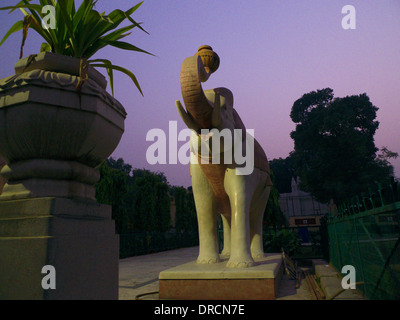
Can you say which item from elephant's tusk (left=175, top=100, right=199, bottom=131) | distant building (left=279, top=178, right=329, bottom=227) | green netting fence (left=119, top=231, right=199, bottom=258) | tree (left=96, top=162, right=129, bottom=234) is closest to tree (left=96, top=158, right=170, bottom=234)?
tree (left=96, top=162, right=129, bottom=234)

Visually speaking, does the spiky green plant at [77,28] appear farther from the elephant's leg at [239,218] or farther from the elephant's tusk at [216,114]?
the elephant's leg at [239,218]

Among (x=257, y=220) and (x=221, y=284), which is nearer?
(x=221, y=284)

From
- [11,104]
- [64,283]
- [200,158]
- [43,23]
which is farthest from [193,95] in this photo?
[64,283]

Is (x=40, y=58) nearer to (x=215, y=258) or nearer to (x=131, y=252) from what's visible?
(x=215, y=258)

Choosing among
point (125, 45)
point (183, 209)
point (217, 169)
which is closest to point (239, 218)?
point (217, 169)

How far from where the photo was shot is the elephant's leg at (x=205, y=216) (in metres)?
5.45

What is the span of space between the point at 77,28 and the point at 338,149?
2821cm

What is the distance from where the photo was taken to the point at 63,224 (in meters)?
1.96

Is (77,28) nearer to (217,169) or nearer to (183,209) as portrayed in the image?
(217,169)

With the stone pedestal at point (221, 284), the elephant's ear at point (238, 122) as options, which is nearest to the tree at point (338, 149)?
the elephant's ear at point (238, 122)

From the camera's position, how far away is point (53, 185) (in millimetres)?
2154

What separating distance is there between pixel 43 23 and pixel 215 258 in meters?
4.49

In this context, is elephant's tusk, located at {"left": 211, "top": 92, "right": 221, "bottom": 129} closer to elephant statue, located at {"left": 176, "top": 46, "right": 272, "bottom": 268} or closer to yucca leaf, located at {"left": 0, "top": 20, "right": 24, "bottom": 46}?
elephant statue, located at {"left": 176, "top": 46, "right": 272, "bottom": 268}

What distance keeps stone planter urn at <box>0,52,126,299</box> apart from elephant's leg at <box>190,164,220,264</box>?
127 inches
